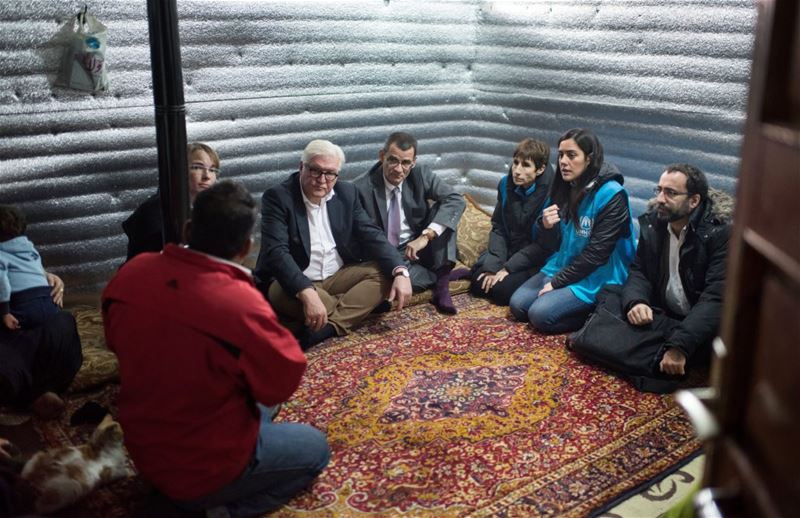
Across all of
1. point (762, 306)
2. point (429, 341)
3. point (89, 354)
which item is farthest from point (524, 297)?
point (762, 306)

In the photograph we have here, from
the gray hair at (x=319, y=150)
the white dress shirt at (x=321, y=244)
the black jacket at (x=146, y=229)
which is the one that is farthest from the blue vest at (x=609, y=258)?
the black jacket at (x=146, y=229)

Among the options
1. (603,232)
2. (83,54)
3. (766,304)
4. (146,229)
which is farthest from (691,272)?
(83,54)

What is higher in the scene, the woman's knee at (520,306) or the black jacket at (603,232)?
the black jacket at (603,232)

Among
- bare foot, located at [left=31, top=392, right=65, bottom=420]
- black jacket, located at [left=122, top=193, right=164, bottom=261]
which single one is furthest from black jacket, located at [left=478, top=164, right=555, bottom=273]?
bare foot, located at [left=31, top=392, right=65, bottom=420]

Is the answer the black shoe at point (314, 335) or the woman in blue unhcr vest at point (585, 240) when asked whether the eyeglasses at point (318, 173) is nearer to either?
the black shoe at point (314, 335)

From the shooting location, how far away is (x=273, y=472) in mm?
3629

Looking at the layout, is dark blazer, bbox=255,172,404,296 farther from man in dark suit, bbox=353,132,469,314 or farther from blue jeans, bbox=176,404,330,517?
blue jeans, bbox=176,404,330,517

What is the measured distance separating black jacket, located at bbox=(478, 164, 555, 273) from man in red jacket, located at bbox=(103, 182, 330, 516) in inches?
134

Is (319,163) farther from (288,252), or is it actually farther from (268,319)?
(268,319)

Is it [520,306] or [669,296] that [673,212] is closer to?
[669,296]

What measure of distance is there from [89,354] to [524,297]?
2.97 meters

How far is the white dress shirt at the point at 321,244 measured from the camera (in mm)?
5711

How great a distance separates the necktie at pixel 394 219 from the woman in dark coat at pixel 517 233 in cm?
72

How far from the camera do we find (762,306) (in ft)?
5.66
